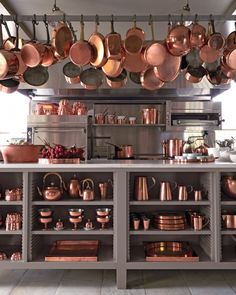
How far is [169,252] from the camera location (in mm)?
2883

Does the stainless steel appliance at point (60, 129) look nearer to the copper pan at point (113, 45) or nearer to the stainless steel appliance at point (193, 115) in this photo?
the stainless steel appliance at point (193, 115)

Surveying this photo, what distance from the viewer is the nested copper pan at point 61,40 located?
2.97m

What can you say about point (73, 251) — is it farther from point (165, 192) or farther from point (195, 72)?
point (195, 72)

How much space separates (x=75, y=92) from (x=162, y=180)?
3154 mm

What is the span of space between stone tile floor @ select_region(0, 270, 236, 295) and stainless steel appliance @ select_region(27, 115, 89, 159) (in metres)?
2.77

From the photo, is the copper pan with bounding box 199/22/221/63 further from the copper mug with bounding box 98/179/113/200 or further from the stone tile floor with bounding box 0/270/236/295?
the stone tile floor with bounding box 0/270/236/295

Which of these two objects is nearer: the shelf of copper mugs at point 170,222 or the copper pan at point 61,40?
the shelf of copper mugs at point 170,222

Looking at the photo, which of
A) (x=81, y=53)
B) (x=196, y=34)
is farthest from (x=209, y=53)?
(x=81, y=53)

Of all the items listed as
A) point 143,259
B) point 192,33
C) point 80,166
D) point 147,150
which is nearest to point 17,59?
point 80,166

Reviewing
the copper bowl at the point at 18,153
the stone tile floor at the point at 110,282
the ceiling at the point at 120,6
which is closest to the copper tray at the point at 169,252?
the stone tile floor at the point at 110,282

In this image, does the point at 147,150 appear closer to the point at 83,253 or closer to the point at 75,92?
the point at 75,92

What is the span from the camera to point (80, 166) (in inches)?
107

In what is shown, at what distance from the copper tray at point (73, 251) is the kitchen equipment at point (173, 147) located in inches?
114

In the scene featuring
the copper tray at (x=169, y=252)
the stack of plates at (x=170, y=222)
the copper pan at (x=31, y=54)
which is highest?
the copper pan at (x=31, y=54)
